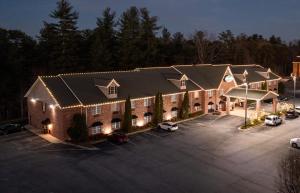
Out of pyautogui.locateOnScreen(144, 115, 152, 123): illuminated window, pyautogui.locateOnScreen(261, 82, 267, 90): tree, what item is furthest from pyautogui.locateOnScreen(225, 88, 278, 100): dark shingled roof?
pyautogui.locateOnScreen(144, 115, 152, 123): illuminated window

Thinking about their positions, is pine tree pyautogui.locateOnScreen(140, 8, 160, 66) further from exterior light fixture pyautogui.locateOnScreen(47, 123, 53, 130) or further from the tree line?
exterior light fixture pyautogui.locateOnScreen(47, 123, 53, 130)

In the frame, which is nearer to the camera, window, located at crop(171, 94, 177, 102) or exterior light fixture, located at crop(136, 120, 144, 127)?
exterior light fixture, located at crop(136, 120, 144, 127)

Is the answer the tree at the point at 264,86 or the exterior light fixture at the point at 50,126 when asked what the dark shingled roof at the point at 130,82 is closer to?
the tree at the point at 264,86

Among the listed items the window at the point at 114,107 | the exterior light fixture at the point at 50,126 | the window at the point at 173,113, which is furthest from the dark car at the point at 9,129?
the window at the point at 173,113

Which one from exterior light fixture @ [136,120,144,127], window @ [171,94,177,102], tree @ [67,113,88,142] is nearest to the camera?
tree @ [67,113,88,142]

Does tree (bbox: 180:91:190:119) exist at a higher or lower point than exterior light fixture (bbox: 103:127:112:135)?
higher

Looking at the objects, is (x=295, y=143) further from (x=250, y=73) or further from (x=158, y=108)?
(x=250, y=73)

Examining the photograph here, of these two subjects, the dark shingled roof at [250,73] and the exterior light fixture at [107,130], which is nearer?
the exterior light fixture at [107,130]
